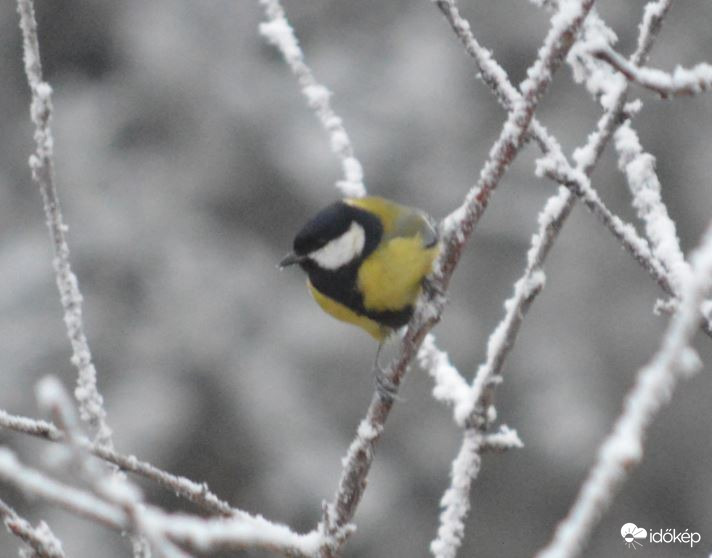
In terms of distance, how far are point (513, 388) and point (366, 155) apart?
1.63m

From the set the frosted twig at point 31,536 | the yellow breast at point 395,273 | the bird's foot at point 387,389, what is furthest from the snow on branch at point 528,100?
the yellow breast at point 395,273

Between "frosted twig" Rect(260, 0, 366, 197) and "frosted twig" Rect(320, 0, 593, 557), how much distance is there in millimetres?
323

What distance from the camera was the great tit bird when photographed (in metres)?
2.50

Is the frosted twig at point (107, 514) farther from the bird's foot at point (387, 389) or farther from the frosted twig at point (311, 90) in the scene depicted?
the frosted twig at point (311, 90)

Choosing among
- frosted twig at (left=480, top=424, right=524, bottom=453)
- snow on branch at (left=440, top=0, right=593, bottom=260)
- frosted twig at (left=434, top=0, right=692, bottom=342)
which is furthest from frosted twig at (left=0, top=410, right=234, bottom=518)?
frosted twig at (left=434, top=0, right=692, bottom=342)

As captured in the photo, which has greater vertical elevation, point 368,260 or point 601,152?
point 368,260

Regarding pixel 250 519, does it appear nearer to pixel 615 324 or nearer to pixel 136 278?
pixel 136 278

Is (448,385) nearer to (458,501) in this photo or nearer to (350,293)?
(458,501)

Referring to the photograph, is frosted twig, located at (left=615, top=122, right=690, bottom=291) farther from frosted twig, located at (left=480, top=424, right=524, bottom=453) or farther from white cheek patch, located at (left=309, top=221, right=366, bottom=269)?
white cheek patch, located at (left=309, top=221, right=366, bottom=269)

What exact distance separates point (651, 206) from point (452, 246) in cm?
34

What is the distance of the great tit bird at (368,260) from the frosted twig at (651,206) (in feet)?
2.51

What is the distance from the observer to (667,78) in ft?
3.57

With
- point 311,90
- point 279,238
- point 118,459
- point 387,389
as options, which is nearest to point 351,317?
point 311,90

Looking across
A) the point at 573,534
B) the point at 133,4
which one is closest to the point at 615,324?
the point at 133,4
